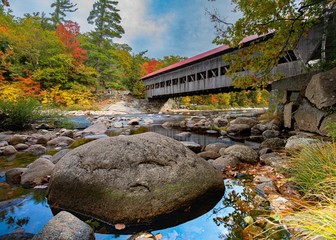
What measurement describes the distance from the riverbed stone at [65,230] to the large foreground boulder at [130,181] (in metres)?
0.34

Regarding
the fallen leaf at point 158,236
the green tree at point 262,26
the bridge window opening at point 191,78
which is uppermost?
the bridge window opening at point 191,78

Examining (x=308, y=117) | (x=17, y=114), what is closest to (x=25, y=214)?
(x=308, y=117)

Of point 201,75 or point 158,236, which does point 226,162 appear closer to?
point 158,236

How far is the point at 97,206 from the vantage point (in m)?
1.96

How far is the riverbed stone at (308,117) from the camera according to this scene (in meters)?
4.31

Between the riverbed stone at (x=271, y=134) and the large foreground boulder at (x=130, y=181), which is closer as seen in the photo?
the large foreground boulder at (x=130, y=181)

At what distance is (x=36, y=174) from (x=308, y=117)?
19.0 feet

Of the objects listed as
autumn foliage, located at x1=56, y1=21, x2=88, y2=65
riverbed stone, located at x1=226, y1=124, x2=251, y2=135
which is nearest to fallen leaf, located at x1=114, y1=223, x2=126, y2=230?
riverbed stone, located at x1=226, y1=124, x2=251, y2=135

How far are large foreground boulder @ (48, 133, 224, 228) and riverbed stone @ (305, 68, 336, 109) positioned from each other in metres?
3.22

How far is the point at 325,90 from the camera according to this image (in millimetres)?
4020

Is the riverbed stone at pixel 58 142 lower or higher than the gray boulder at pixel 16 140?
lower

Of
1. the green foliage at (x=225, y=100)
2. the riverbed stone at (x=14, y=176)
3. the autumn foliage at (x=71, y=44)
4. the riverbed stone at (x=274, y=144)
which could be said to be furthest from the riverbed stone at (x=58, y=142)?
the green foliage at (x=225, y=100)

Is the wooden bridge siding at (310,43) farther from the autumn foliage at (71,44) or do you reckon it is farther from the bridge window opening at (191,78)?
the autumn foliage at (71,44)

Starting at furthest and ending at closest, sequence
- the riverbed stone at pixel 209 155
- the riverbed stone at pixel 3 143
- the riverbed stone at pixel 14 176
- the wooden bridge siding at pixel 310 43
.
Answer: the wooden bridge siding at pixel 310 43
the riverbed stone at pixel 3 143
the riverbed stone at pixel 209 155
the riverbed stone at pixel 14 176
